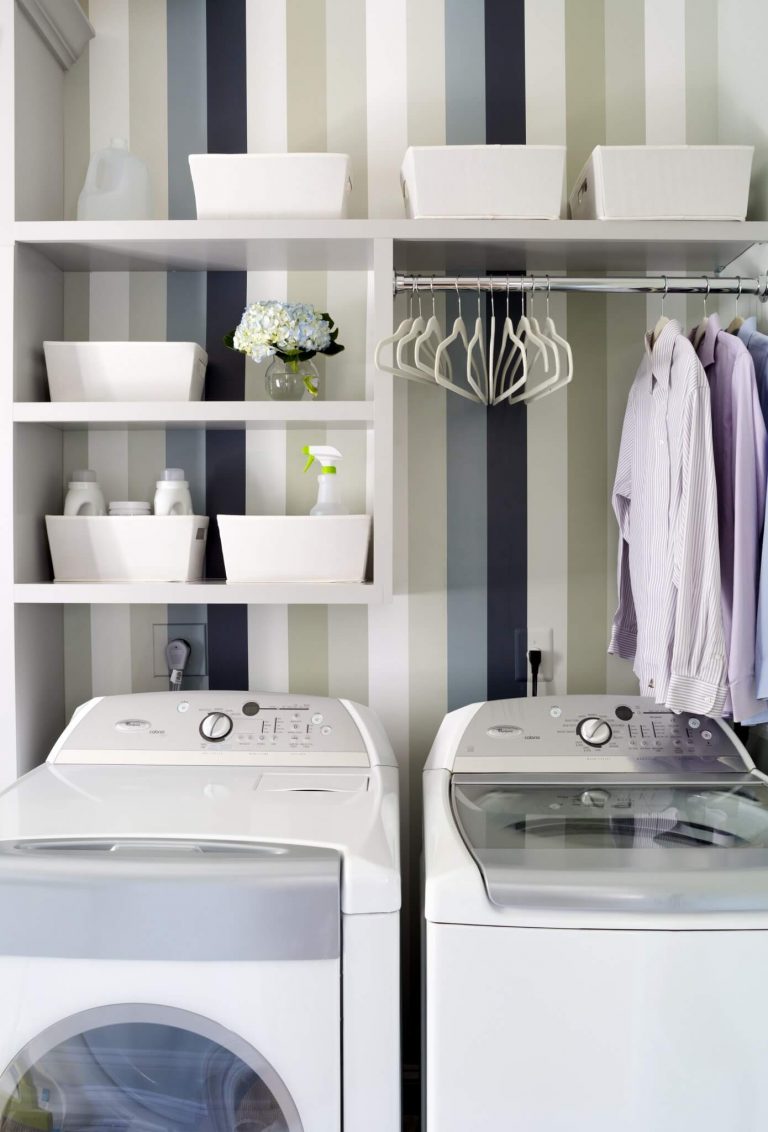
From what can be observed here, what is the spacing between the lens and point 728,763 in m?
1.74

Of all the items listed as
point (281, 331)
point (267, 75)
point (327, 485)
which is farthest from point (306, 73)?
point (327, 485)

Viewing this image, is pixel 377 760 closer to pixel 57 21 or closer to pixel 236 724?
pixel 236 724

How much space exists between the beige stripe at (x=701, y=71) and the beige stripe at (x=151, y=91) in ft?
4.04

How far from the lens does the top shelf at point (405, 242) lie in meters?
1.75

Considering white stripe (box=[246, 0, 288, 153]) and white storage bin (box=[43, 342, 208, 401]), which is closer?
A: white storage bin (box=[43, 342, 208, 401])

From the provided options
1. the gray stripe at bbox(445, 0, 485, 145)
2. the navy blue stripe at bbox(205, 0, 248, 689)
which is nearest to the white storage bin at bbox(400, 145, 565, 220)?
the gray stripe at bbox(445, 0, 485, 145)

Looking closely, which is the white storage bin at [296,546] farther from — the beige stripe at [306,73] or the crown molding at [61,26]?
the crown molding at [61,26]

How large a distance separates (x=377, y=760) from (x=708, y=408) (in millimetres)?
905

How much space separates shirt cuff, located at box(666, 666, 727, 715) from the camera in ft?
5.19

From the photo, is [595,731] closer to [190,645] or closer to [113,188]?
[190,645]

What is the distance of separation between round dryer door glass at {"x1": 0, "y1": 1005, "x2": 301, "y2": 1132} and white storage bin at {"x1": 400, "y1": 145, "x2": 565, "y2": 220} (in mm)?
1508

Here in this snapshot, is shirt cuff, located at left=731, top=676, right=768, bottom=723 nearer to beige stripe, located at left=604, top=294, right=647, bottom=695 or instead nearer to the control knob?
the control knob

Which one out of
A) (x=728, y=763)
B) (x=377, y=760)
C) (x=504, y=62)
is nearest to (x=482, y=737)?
(x=377, y=760)

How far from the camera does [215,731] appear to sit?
1799 mm
